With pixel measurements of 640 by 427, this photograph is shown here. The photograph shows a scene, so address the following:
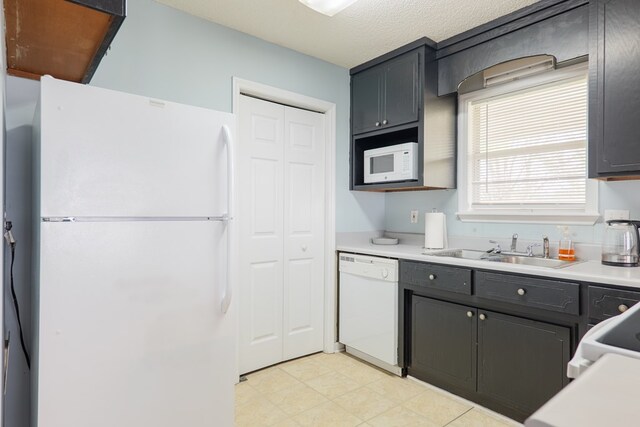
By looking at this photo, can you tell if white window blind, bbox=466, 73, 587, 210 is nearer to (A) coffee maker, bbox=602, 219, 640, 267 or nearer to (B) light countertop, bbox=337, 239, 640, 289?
(A) coffee maker, bbox=602, 219, 640, 267

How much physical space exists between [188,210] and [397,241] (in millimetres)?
2116

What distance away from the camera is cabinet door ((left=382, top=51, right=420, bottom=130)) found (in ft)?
9.08

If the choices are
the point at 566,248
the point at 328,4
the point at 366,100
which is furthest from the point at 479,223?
the point at 328,4

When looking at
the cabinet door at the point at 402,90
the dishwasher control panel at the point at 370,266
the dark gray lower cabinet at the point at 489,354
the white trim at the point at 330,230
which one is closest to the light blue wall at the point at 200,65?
the white trim at the point at 330,230

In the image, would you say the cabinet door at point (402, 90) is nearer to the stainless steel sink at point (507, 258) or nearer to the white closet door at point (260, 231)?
the white closet door at point (260, 231)

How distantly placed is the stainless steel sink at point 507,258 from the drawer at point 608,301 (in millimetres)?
407

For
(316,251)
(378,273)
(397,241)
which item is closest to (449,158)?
(397,241)

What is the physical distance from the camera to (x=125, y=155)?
1478mm

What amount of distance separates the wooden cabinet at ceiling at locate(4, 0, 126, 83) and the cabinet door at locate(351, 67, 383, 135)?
2055 millimetres

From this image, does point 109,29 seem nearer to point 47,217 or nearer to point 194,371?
point 47,217

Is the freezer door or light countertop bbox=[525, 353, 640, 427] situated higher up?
the freezer door

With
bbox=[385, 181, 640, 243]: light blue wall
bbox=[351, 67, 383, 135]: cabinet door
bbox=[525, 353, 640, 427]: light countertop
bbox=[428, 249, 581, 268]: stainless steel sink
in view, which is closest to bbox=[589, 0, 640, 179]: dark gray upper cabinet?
bbox=[385, 181, 640, 243]: light blue wall

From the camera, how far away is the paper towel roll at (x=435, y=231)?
2.90 metres

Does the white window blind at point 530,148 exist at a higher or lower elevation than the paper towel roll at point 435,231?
higher
